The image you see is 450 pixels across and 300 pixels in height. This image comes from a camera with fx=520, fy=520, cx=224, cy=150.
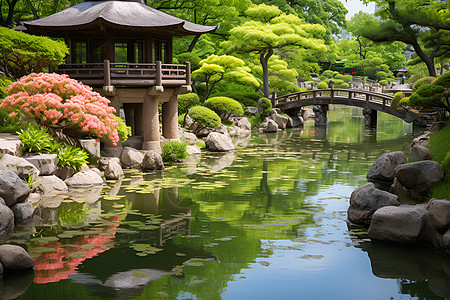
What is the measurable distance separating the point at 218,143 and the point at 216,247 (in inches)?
578

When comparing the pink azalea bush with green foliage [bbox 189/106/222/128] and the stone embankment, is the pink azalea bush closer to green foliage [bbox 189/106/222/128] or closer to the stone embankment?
the stone embankment

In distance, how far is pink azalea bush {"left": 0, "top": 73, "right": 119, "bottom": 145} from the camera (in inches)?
682

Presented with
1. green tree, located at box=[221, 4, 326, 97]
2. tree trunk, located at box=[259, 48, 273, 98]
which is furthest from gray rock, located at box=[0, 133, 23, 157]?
tree trunk, located at box=[259, 48, 273, 98]

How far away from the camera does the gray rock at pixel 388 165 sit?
15688 millimetres

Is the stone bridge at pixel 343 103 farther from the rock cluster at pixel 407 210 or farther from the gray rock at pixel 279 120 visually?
the rock cluster at pixel 407 210

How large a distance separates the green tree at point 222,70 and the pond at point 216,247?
1479 centimetres

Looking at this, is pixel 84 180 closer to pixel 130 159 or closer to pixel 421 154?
pixel 130 159

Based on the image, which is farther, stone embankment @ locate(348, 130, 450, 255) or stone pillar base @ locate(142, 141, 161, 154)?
stone pillar base @ locate(142, 141, 161, 154)

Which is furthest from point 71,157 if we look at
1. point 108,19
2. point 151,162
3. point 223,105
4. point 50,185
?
point 223,105

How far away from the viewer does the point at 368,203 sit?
12.2 metres

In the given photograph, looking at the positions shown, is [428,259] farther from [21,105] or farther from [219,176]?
[21,105]

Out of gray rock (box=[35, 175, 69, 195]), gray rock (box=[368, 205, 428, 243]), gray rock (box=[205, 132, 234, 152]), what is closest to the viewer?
gray rock (box=[368, 205, 428, 243])

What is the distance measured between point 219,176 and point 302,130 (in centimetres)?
1990

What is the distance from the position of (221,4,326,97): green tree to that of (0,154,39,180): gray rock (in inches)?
887
